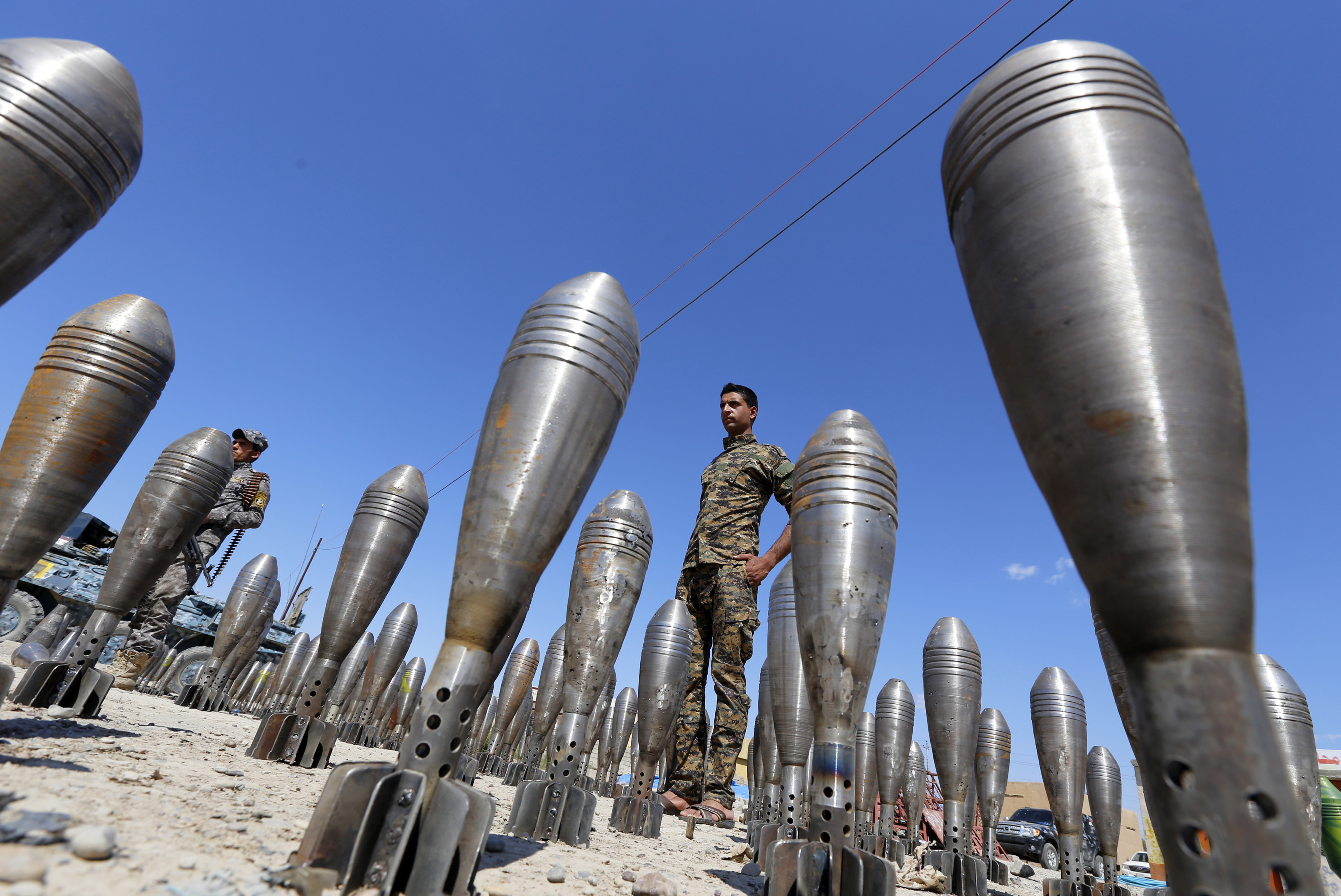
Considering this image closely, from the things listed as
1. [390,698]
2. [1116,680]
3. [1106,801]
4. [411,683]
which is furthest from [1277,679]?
[390,698]

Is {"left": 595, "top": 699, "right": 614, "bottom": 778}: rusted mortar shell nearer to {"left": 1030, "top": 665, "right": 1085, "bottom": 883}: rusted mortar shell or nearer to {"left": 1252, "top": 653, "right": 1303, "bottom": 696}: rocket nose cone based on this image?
{"left": 1030, "top": 665, "right": 1085, "bottom": 883}: rusted mortar shell

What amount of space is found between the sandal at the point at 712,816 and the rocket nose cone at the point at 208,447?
4.79m

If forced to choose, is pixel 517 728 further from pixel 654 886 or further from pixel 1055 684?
pixel 654 886

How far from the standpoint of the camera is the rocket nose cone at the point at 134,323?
9.42 ft

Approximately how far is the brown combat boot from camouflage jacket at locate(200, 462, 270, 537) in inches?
71.9

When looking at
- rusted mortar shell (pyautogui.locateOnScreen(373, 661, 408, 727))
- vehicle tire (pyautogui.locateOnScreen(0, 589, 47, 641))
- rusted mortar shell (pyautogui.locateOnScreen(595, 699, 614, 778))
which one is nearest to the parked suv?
rusted mortar shell (pyautogui.locateOnScreen(595, 699, 614, 778))

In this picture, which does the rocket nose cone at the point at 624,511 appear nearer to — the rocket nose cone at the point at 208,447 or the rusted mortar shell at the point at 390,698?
the rocket nose cone at the point at 208,447

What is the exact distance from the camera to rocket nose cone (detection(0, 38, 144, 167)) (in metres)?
1.95

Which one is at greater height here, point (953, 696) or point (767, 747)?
point (953, 696)

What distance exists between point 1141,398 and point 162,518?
4.68 metres

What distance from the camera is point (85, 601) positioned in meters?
12.2

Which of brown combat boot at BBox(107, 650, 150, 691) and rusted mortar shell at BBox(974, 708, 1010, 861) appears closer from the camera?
rusted mortar shell at BBox(974, 708, 1010, 861)

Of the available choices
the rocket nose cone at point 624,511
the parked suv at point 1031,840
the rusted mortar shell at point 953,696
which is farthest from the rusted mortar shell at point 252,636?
the parked suv at point 1031,840

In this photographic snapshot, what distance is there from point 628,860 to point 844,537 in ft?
6.20
